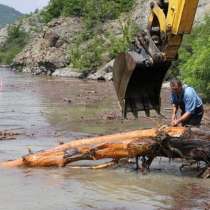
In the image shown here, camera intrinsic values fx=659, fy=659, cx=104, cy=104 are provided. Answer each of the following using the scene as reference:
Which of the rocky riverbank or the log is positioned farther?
the rocky riverbank

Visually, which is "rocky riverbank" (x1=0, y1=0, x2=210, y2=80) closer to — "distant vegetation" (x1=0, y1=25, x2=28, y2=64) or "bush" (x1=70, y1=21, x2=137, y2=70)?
"bush" (x1=70, y1=21, x2=137, y2=70)

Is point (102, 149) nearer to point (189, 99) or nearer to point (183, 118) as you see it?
point (183, 118)

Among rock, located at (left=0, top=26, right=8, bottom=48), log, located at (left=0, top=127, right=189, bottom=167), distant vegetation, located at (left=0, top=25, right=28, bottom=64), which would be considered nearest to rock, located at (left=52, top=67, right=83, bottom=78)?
distant vegetation, located at (left=0, top=25, right=28, bottom=64)

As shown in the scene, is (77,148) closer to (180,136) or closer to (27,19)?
(180,136)

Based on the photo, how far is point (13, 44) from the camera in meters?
110

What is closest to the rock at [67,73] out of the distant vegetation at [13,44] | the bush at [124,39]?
the bush at [124,39]

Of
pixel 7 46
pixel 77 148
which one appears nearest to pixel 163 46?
pixel 77 148

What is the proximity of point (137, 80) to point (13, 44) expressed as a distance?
98419 millimetres

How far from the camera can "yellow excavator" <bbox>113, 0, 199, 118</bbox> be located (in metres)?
12.2

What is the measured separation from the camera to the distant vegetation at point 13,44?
10288cm

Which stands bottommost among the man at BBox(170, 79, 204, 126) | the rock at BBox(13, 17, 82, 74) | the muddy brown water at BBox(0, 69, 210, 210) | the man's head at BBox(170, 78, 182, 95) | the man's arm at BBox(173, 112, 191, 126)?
the muddy brown water at BBox(0, 69, 210, 210)

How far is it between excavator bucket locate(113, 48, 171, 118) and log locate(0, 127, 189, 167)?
1.48 m

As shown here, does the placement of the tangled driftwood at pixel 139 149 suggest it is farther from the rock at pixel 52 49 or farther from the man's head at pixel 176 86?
the rock at pixel 52 49

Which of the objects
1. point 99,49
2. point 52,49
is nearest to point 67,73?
point 99,49
